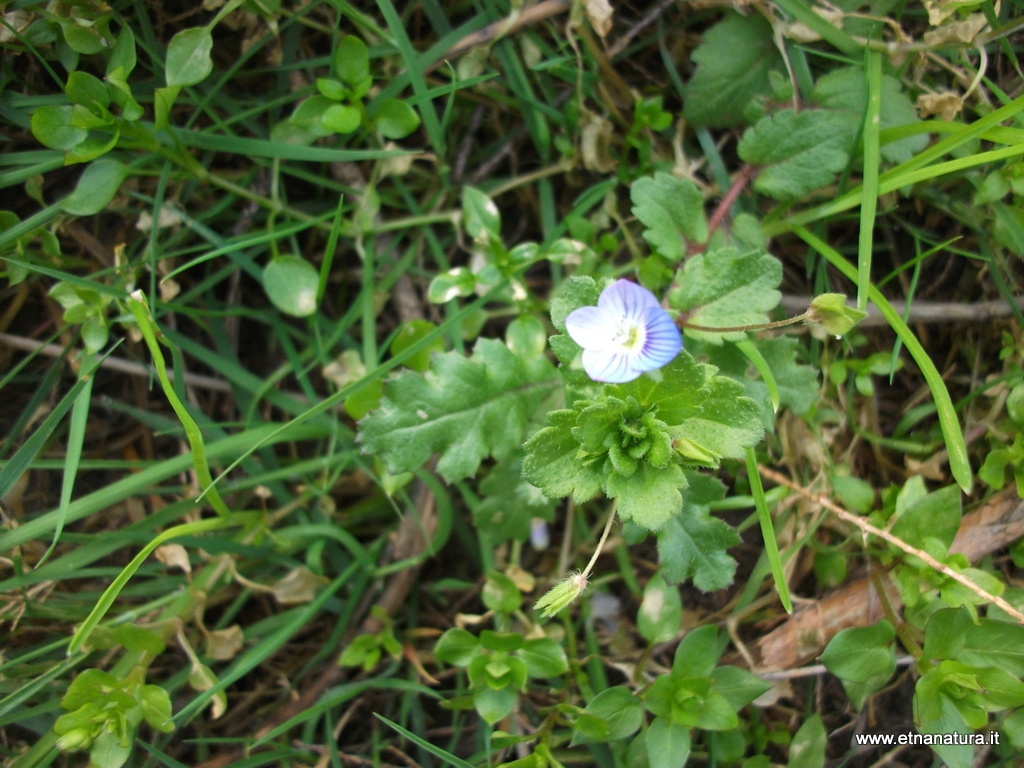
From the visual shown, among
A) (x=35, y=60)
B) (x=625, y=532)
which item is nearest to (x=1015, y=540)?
(x=625, y=532)

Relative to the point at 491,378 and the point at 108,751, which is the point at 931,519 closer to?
the point at 491,378


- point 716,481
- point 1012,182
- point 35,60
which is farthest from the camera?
point 35,60

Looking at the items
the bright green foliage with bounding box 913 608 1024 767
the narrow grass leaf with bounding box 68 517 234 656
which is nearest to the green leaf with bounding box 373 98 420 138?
the narrow grass leaf with bounding box 68 517 234 656

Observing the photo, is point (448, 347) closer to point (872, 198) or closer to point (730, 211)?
point (730, 211)

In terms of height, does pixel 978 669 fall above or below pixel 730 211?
below

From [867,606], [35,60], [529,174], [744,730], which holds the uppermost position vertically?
[35,60]

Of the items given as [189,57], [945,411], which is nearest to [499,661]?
[945,411]
